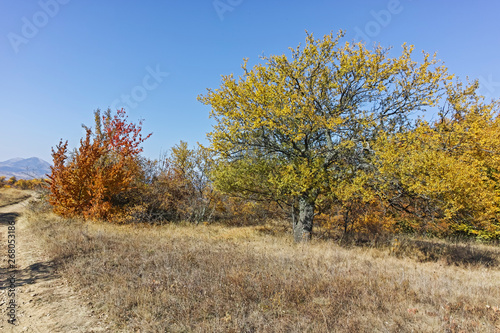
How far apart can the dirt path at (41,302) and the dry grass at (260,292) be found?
0.80ft

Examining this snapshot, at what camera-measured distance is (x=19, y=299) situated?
5.07 m

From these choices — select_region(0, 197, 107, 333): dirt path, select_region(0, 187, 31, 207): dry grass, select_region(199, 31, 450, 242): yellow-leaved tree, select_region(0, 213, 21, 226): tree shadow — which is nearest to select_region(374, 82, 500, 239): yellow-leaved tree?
select_region(199, 31, 450, 242): yellow-leaved tree

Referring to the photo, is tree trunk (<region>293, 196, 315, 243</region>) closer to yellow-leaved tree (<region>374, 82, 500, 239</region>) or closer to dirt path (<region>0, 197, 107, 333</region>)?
yellow-leaved tree (<region>374, 82, 500, 239</region>)

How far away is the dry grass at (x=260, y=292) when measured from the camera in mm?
4145

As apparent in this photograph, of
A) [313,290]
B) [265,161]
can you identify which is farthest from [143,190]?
[313,290]

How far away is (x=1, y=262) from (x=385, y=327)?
10.0 m

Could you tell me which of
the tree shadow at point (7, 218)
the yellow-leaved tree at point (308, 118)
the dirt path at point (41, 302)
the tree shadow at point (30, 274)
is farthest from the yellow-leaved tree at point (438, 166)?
the tree shadow at point (7, 218)

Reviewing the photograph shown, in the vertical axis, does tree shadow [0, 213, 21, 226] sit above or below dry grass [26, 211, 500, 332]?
below

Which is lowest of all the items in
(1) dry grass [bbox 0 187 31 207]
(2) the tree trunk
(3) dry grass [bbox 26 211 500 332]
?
(1) dry grass [bbox 0 187 31 207]

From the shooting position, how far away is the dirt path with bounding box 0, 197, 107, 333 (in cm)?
422

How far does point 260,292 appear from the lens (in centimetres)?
520

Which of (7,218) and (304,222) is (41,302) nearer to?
(304,222)

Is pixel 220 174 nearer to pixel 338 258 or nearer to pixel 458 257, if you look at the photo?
pixel 338 258

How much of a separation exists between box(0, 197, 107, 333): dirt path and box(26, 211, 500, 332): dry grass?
0.24 m
